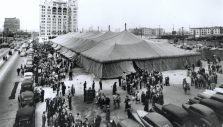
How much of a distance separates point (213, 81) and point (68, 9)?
155782 mm

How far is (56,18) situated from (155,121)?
16083 centimetres

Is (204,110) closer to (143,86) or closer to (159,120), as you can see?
(159,120)

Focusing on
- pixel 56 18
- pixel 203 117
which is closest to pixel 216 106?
pixel 203 117

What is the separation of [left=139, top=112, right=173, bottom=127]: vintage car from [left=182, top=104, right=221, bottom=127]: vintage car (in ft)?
8.56

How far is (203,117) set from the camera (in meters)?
13.8

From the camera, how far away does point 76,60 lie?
40.6 meters

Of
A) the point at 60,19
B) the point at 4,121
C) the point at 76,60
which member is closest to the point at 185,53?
the point at 76,60

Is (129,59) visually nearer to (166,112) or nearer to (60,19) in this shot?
(166,112)

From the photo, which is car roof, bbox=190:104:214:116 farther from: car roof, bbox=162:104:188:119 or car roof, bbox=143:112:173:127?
car roof, bbox=143:112:173:127

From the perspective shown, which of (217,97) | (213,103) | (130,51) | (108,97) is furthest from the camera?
(130,51)

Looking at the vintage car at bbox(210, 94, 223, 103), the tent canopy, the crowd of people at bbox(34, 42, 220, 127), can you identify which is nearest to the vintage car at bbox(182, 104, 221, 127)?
the vintage car at bbox(210, 94, 223, 103)

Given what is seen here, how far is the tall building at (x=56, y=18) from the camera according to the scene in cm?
15605

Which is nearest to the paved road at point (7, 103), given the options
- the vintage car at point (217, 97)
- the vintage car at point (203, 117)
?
the vintage car at point (203, 117)

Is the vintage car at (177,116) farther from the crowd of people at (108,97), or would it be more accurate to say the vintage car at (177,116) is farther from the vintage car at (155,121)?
the crowd of people at (108,97)
